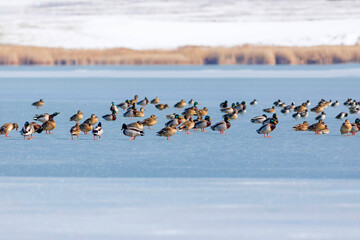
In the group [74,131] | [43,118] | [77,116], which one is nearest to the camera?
[74,131]

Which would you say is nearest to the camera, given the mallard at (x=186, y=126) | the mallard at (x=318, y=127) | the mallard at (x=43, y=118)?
the mallard at (x=318, y=127)

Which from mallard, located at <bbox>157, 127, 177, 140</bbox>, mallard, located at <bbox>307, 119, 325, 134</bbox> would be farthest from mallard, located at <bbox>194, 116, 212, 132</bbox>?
mallard, located at <bbox>307, 119, 325, 134</bbox>

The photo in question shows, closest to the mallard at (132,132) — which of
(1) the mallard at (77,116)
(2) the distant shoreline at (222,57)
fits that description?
(1) the mallard at (77,116)

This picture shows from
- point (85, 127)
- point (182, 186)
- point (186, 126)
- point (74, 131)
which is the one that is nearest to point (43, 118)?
point (85, 127)

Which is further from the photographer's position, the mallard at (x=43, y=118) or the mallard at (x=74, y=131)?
the mallard at (x=43, y=118)

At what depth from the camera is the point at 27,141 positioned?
49.7ft

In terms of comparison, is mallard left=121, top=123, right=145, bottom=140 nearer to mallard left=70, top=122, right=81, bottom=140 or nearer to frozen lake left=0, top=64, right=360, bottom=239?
frozen lake left=0, top=64, right=360, bottom=239

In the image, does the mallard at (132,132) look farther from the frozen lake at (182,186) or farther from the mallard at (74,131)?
the mallard at (74,131)

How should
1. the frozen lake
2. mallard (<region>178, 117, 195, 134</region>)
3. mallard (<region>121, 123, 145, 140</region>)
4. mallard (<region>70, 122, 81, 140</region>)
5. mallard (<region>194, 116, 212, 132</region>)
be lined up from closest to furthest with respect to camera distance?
the frozen lake
mallard (<region>121, 123, 145, 140</region>)
mallard (<region>70, 122, 81, 140</region>)
mallard (<region>178, 117, 195, 134</region>)
mallard (<region>194, 116, 212, 132</region>)

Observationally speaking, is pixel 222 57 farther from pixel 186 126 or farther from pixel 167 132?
pixel 167 132

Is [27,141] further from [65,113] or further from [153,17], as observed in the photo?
[153,17]

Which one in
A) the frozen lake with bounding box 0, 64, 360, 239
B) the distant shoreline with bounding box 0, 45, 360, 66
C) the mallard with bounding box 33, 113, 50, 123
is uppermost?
the frozen lake with bounding box 0, 64, 360, 239

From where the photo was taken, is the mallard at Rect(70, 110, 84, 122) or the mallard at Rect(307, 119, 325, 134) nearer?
the mallard at Rect(307, 119, 325, 134)

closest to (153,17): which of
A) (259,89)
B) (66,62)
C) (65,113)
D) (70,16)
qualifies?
(70,16)
